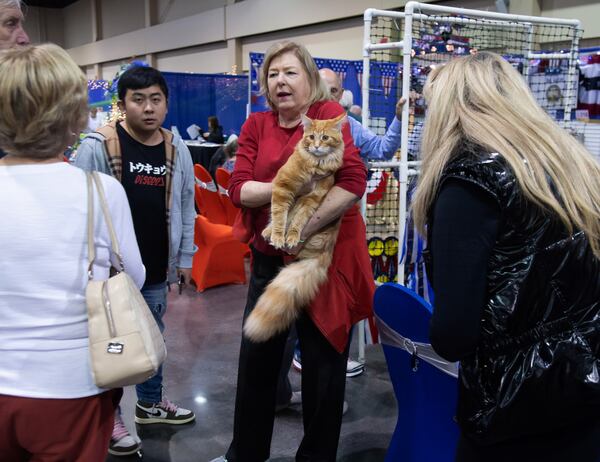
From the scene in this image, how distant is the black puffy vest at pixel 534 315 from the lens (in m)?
1.02

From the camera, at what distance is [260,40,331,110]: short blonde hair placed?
1.90 meters

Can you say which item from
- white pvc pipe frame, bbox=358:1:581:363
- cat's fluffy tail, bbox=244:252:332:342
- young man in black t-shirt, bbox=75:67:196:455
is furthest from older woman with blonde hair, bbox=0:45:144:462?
white pvc pipe frame, bbox=358:1:581:363

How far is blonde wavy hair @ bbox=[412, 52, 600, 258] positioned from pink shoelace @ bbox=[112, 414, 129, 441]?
1.81 meters

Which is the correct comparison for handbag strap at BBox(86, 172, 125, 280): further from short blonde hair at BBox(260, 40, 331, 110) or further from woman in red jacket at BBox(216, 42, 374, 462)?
short blonde hair at BBox(260, 40, 331, 110)

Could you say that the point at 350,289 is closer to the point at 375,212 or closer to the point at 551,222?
the point at 551,222

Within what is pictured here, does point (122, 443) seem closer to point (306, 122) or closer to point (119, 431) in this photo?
point (119, 431)

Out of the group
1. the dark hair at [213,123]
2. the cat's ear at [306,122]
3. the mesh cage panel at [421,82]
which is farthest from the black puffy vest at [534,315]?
the dark hair at [213,123]

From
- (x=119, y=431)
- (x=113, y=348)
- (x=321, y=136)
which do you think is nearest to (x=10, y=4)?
(x=321, y=136)

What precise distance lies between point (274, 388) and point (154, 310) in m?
0.69

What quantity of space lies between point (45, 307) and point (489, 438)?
0.93m

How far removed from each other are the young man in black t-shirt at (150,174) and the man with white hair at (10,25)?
41 centimetres

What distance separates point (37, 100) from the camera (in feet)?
3.77

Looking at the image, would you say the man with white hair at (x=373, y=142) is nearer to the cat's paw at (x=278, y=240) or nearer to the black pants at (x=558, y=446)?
the cat's paw at (x=278, y=240)

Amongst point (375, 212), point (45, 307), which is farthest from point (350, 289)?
point (375, 212)
